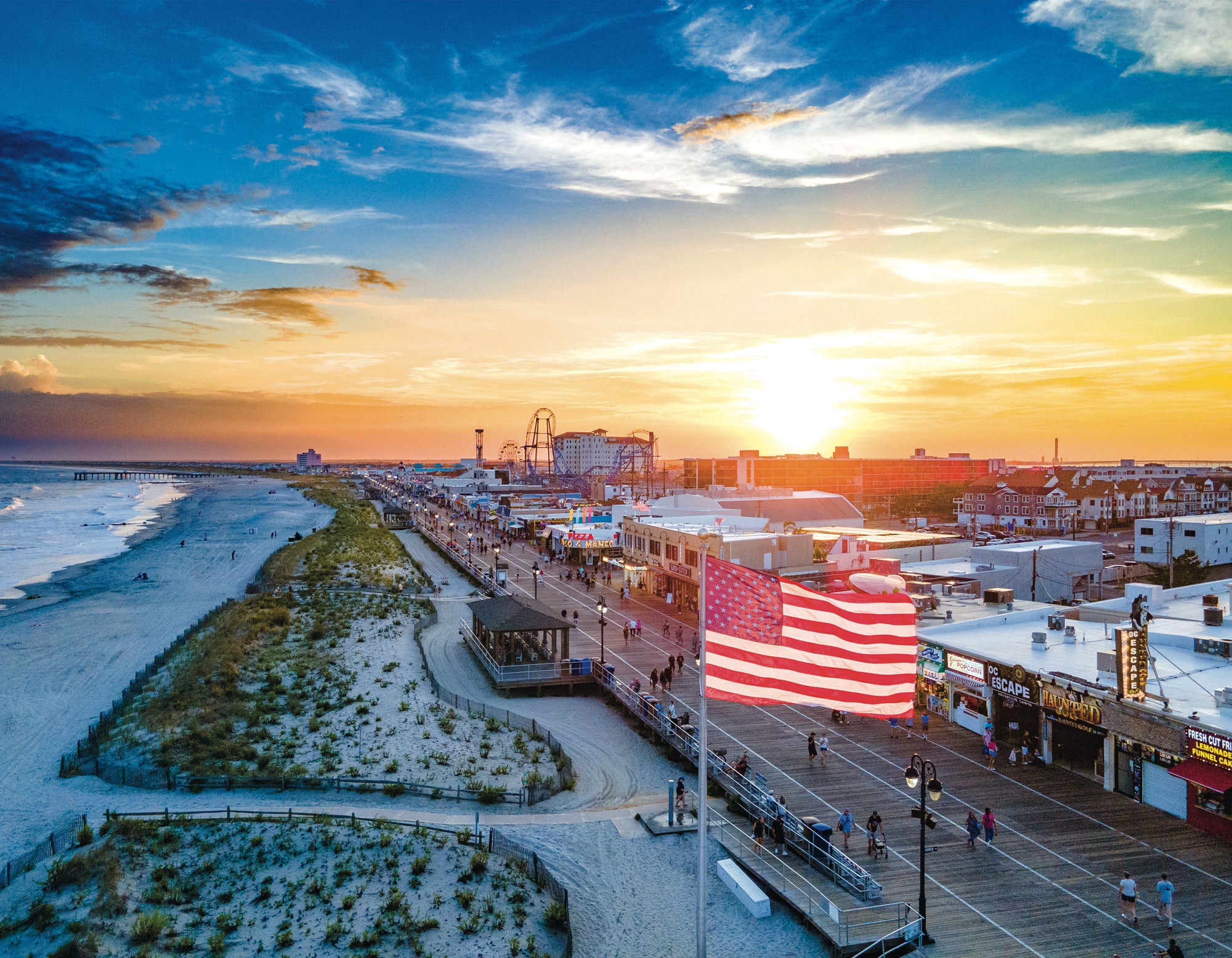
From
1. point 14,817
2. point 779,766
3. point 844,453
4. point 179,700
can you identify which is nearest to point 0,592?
point 179,700

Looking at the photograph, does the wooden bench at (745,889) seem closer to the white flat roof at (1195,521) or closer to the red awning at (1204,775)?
the red awning at (1204,775)

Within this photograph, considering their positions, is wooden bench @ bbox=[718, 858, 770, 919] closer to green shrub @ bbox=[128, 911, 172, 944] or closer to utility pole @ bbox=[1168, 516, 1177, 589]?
green shrub @ bbox=[128, 911, 172, 944]

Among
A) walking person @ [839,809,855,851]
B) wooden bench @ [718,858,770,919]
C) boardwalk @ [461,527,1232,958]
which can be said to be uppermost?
walking person @ [839,809,855,851]

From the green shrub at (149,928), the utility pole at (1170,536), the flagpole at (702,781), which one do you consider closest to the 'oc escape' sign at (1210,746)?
the flagpole at (702,781)

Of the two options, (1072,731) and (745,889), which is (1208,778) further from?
(745,889)

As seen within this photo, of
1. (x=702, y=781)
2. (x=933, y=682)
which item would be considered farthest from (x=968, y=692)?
(x=702, y=781)

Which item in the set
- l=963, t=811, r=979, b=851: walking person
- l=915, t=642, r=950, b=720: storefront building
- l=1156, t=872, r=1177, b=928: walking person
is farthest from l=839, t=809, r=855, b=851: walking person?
l=915, t=642, r=950, b=720: storefront building
